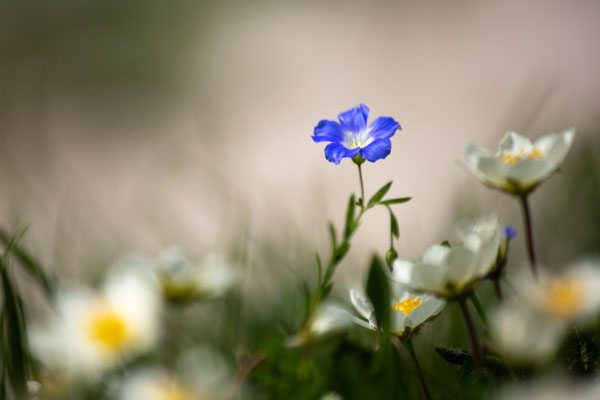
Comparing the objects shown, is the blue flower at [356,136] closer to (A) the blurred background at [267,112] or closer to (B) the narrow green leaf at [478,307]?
(B) the narrow green leaf at [478,307]

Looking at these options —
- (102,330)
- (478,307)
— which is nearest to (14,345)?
(102,330)

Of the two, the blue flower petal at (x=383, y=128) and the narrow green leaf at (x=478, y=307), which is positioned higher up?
the blue flower petal at (x=383, y=128)

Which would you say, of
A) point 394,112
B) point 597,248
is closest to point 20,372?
point 597,248

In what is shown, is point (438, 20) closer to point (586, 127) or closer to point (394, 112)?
point (394, 112)

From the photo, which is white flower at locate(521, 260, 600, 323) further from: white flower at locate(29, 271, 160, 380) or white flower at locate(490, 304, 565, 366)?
white flower at locate(29, 271, 160, 380)

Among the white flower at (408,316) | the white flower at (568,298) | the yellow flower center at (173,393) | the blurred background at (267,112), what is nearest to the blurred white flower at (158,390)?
the yellow flower center at (173,393)

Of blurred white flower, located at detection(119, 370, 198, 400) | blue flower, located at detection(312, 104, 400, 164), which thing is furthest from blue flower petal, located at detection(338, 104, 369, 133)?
blurred white flower, located at detection(119, 370, 198, 400)

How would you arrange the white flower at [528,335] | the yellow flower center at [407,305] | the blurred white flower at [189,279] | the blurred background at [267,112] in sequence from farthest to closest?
the blurred background at [267,112] → the blurred white flower at [189,279] → the yellow flower center at [407,305] → the white flower at [528,335]

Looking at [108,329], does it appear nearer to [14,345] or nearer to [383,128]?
[14,345]
